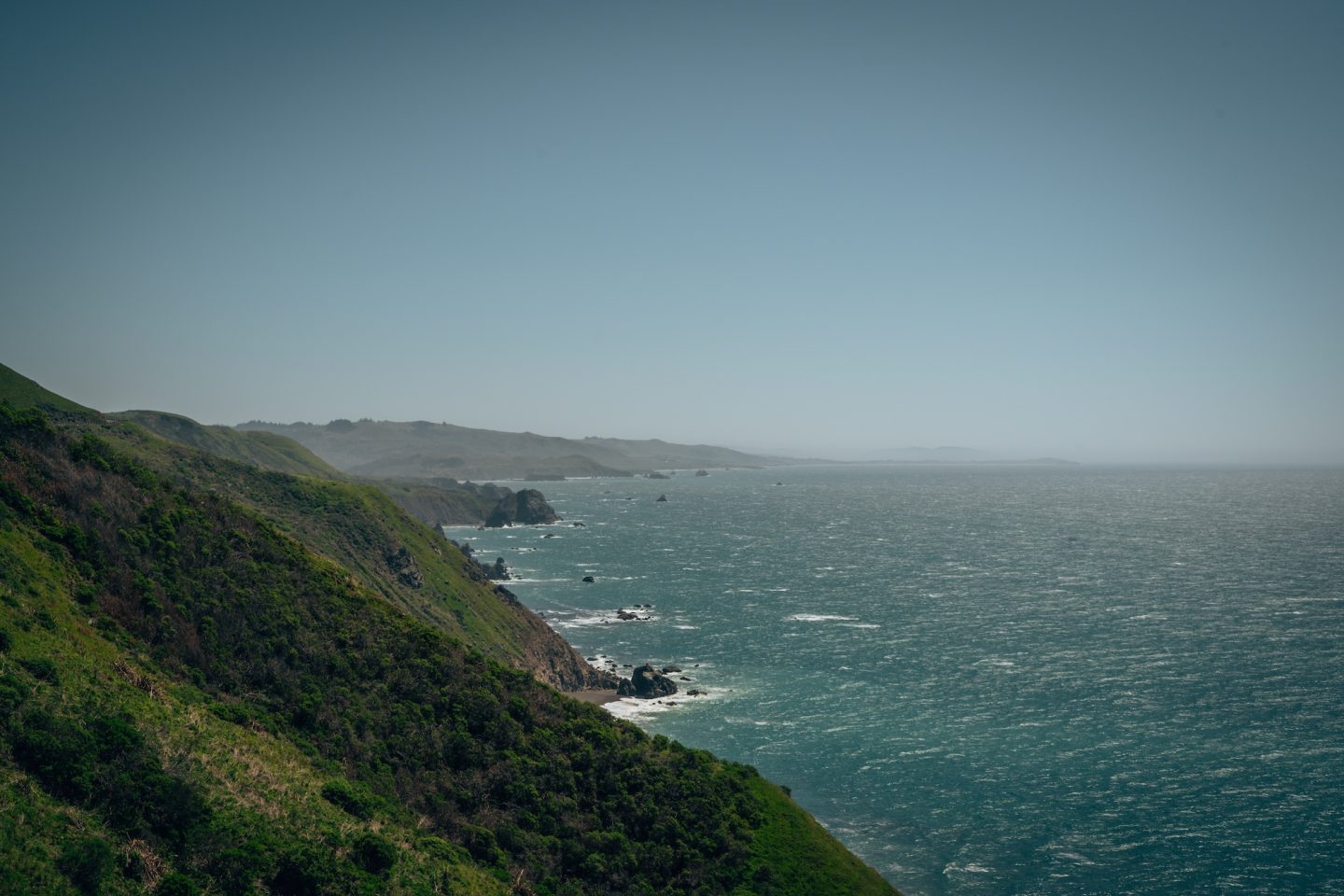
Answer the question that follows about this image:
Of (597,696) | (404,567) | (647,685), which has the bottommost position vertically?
(597,696)

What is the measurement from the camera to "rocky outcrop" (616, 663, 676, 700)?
86438 mm

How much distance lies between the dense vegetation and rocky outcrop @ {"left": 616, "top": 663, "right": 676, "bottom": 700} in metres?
27.6

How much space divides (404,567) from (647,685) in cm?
3645

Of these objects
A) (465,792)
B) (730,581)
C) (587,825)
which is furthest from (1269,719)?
(730,581)

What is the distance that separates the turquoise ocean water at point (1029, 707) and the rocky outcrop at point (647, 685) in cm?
210

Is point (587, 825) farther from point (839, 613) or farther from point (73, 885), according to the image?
point (839, 613)

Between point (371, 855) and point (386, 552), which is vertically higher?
point (386, 552)

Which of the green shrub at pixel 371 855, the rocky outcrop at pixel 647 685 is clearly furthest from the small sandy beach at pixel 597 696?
the green shrub at pixel 371 855

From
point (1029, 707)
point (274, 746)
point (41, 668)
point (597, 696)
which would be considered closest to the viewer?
point (41, 668)

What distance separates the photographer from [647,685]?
3428 inches

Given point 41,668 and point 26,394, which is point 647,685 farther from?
point 26,394

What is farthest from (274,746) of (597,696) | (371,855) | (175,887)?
(597,696)

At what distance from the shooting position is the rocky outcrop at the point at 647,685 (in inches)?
3403

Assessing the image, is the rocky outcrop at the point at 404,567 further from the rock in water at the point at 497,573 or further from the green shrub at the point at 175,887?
the green shrub at the point at 175,887
